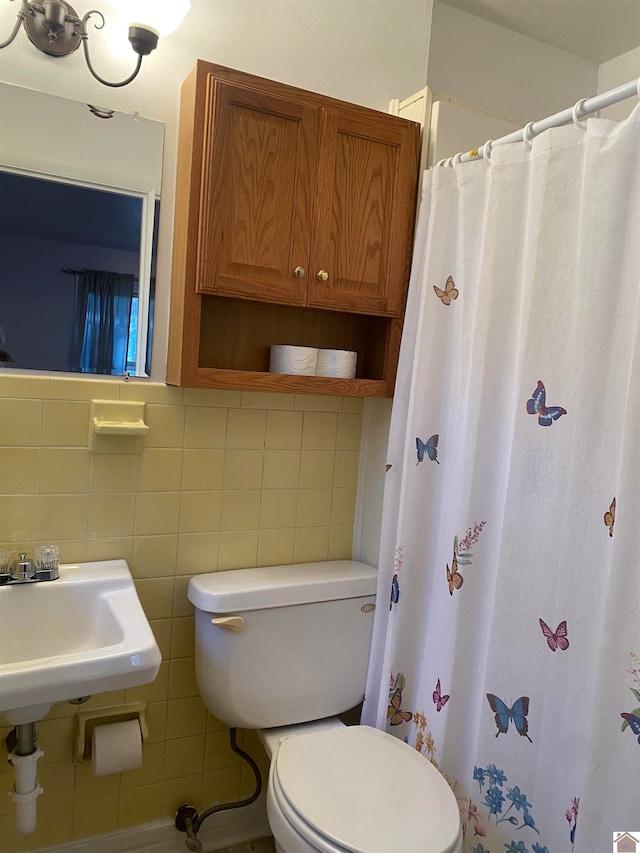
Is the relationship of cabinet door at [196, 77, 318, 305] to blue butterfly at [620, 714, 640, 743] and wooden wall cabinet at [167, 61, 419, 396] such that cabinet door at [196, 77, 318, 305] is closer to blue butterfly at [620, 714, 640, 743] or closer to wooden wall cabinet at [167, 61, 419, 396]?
wooden wall cabinet at [167, 61, 419, 396]

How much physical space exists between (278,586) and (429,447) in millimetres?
512

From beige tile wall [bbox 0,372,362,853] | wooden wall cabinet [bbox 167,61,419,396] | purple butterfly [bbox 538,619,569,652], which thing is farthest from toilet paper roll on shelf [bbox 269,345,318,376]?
purple butterfly [bbox 538,619,569,652]

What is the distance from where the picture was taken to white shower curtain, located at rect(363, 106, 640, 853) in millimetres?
1096

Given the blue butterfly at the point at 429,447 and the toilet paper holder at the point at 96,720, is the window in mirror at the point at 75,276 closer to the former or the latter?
the blue butterfly at the point at 429,447

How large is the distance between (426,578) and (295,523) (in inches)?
16.1

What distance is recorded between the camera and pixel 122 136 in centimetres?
144

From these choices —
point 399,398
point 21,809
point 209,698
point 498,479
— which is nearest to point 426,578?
point 498,479

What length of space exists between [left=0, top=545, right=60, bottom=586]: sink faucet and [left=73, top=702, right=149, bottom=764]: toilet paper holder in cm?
40

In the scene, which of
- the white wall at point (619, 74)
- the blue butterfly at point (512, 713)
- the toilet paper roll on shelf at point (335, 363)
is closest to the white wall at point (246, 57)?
the toilet paper roll on shelf at point (335, 363)

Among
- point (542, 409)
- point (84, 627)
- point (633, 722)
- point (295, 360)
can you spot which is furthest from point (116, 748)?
point (542, 409)

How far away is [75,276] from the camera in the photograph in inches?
55.5

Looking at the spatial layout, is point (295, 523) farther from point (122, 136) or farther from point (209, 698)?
point (122, 136)

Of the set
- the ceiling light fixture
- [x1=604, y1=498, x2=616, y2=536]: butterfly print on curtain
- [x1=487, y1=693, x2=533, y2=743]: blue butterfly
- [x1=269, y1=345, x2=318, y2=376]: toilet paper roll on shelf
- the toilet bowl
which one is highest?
the ceiling light fixture

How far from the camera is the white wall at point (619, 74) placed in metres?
1.91
